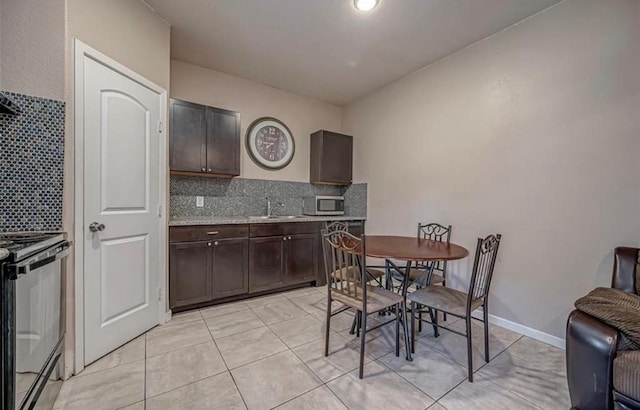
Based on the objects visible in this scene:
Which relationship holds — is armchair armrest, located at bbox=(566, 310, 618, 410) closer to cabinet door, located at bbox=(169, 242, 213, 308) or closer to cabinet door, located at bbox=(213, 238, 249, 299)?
cabinet door, located at bbox=(213, 238, 249, 299)

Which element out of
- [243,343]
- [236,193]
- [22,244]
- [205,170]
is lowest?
[243,343]

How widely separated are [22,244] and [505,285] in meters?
3.36

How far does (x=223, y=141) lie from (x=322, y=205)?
1561 mm

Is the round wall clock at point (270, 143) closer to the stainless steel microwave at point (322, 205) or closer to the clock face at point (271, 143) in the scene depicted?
the clock face at point (271, 143)

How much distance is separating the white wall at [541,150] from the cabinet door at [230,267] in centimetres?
208

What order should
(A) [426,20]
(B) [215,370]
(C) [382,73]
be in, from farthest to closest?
(C) [382,73] → (A) [426,20] → (B) [215,370]

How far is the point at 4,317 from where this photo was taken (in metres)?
0.99

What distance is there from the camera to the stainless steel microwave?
376cm

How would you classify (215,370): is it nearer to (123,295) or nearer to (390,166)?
(123,295)

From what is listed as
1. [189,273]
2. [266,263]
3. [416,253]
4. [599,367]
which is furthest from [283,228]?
[599,367]

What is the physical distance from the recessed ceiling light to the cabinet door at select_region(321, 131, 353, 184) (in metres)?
1.83

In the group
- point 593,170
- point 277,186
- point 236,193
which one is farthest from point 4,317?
point 593,170

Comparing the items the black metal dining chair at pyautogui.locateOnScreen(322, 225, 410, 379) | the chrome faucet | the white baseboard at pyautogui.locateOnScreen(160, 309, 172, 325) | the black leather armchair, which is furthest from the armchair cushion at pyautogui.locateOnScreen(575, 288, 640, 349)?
the chrome faucet

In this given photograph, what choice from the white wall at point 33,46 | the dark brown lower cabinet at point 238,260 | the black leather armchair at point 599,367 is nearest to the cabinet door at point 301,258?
the dark brown lower cabinet at point 238,260
